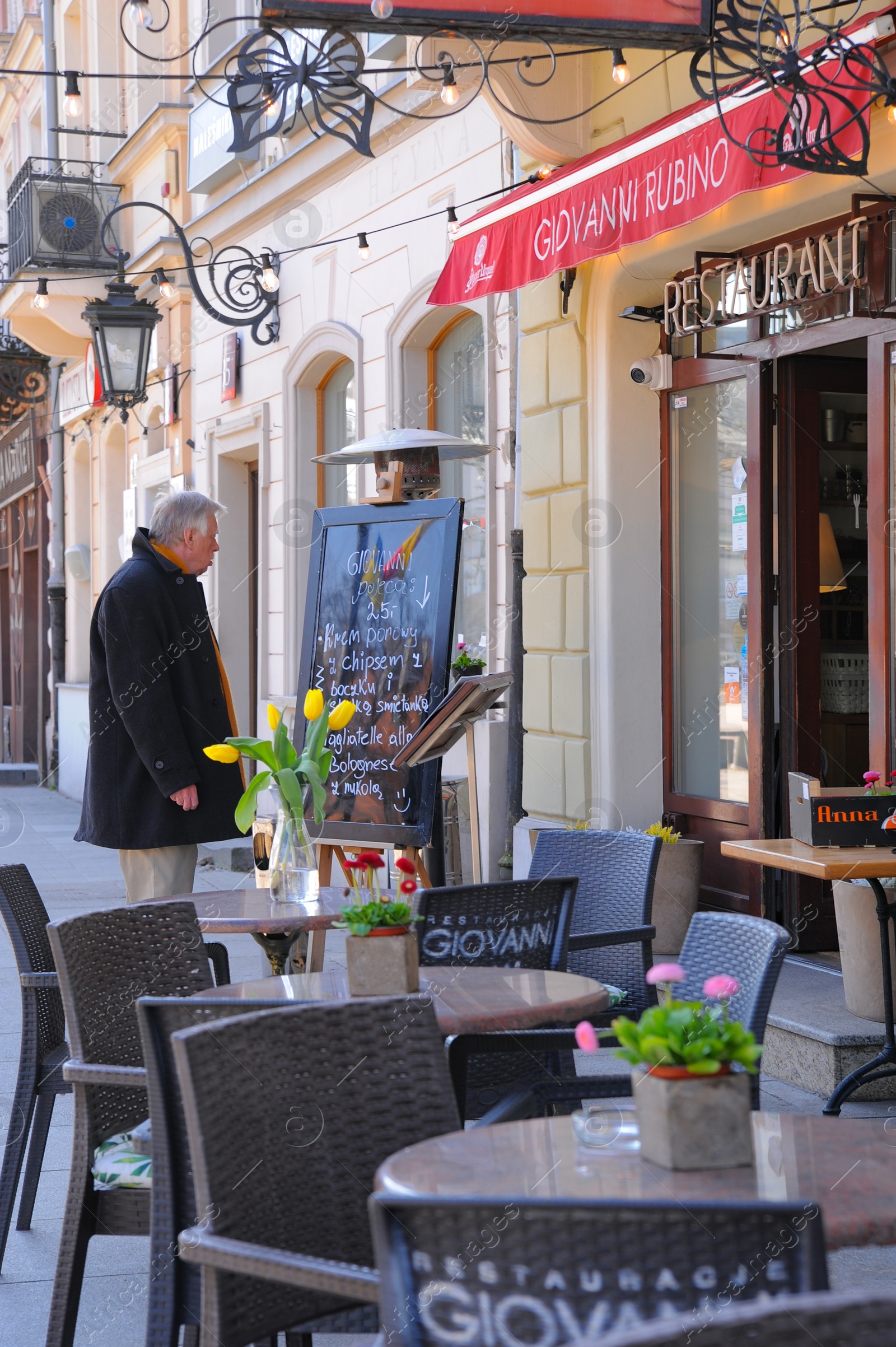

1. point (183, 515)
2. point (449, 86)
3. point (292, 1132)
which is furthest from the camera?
point (449, 86)

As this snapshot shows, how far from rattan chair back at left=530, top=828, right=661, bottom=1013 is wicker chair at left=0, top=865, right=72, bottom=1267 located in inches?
51.0

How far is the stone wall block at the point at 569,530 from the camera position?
6848 mm

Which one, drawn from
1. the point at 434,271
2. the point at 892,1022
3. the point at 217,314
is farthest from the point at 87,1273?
the point at 217,314

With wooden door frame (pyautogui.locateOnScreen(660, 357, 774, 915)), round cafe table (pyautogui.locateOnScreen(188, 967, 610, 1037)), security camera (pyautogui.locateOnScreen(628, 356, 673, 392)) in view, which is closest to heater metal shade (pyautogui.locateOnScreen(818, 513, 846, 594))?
wooden door frame (pyautogui.locateOnScreen(660, 357, 774, 915))

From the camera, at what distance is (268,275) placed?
33.0ft

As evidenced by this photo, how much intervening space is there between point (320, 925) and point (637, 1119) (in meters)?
1.87

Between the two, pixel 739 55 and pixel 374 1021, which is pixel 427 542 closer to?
pixel 739 55

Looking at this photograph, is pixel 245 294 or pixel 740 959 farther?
pixel 245 294

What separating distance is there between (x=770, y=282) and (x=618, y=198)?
675 millimetres

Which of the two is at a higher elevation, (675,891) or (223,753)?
(223,753)

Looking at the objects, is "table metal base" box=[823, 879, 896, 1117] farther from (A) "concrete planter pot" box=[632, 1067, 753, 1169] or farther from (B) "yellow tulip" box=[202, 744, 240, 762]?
(A) "concrete planter pot" box=[632, 1067, 753, 1169]

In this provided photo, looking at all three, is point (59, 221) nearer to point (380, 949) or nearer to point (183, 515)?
point (183, 515)

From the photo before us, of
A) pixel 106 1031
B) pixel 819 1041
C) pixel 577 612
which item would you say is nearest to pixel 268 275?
pixel 577 612

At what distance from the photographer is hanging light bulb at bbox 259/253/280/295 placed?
995cm
